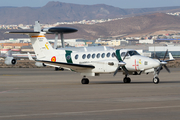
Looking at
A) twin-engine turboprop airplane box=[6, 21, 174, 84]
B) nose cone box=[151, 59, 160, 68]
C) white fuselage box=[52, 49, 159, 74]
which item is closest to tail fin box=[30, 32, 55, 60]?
twin-engine turboprop airplane box=[6, 21, 174, 84]

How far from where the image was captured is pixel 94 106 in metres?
Result: 15.6

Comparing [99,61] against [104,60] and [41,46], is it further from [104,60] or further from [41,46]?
[41,46]

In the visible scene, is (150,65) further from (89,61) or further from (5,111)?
(5,111)

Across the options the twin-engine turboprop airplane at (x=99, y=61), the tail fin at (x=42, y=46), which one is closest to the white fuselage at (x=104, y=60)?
the twin-engine turboprop airplane at (x=99, y=61)

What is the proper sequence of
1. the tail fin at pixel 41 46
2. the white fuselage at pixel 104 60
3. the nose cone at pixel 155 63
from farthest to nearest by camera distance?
the tail fin at pixel 41 46 → the white fuselage at pixel 104 60 → the nose cone at pixel 155 63

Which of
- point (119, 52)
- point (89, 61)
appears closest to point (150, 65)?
point (119, 52)

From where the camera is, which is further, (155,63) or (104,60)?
(104,60)

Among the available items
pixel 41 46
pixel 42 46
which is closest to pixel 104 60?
pixel 42 46

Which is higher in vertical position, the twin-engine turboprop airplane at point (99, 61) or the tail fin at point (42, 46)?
the tail fin at point (42, 46)

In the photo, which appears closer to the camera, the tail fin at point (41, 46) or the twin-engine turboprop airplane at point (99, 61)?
the twin-engine turboprop airplane at point (99, 61)

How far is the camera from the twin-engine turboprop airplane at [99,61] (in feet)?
93.2

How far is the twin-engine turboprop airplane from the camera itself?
93.2ft

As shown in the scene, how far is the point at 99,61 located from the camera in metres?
29.8

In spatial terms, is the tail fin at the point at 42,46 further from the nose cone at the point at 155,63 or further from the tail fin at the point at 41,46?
the nose cone at the point at 155,63
